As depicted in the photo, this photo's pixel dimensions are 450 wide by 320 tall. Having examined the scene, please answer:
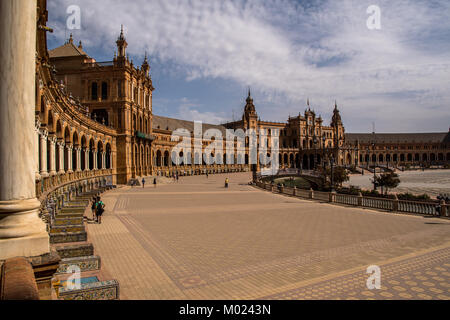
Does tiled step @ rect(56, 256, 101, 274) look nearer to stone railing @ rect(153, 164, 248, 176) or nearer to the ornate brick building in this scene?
the ornate brick building

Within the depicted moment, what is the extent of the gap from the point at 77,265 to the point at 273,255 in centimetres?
607

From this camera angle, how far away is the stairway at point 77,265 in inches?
255

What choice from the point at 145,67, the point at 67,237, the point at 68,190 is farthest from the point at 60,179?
the point at 145,67

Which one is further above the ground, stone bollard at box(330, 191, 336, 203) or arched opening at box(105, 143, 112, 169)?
arched opening at box(105, 143, 112, 169)

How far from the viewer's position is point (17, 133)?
4.66m

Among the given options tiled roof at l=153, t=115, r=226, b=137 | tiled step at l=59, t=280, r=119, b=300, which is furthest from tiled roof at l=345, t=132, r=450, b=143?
tiled step at l=59, t=280, r=119, b=300

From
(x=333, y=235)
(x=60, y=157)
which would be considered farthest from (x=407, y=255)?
(x=60, y=157)

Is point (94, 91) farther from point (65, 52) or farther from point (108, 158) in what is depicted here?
point (108, 158)

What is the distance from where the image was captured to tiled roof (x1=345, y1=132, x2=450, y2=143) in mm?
135375

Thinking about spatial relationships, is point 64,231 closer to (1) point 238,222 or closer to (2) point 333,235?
(1) point 238,222

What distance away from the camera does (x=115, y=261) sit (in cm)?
1006

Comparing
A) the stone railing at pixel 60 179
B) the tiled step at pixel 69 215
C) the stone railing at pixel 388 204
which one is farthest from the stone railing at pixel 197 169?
the tiled step at pixel 69 215

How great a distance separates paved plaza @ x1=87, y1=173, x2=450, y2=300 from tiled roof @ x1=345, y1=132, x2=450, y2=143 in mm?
128575

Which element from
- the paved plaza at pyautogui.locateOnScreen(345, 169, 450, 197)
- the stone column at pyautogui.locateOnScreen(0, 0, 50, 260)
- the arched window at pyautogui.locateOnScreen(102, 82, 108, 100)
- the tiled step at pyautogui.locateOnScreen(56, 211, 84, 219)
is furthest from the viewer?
the arched window at pyautogui.locateOnScreen(102, 82, 108, 100)
